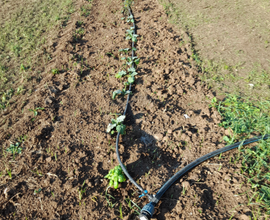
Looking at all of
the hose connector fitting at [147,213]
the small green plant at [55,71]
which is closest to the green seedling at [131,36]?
the small green plant at [55,71]

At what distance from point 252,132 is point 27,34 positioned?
16.5ft

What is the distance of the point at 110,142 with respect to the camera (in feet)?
8.70

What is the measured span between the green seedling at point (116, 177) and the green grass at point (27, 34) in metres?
2.52

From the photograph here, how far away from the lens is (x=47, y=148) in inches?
101

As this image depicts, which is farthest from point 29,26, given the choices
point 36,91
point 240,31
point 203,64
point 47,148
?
point 240,31

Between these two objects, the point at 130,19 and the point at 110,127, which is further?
the point at 130,19

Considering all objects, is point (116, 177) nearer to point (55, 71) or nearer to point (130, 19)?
point (55, 71)

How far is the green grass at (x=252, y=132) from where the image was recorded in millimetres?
2141

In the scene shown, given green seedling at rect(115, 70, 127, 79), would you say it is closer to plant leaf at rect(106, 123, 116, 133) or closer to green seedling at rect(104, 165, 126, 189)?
plant leaf at rect(106, 123, 116, 133)

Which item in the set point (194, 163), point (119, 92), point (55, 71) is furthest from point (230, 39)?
point (55, 71)

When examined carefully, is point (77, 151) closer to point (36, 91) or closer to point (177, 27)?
point (36, 91)

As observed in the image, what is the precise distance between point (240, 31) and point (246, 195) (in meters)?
3.71

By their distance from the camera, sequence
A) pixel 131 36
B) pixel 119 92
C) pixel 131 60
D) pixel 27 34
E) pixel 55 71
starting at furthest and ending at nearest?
1. pixel 27 34
2. pixel 131 36
3. pixel 131 60
4. pixel 55 71
5. pixel 119 92

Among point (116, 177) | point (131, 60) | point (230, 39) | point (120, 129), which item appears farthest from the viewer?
point (230, 39)
